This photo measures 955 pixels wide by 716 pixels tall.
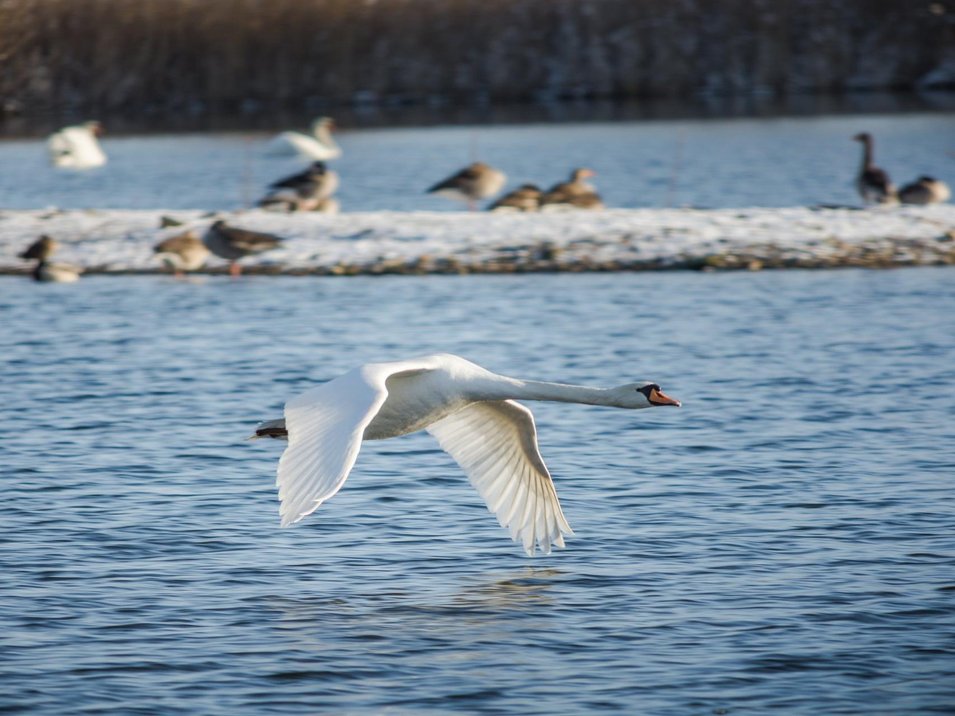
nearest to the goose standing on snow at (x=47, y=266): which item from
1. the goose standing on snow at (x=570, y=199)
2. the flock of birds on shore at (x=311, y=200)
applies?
the flock of birds on shore at (x=311, y=200)

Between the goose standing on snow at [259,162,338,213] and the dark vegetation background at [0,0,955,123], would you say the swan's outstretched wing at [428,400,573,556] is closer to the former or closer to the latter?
the goose standing on snow at [259,162,338,213]

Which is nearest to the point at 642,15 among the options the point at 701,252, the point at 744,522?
the point at 701,252

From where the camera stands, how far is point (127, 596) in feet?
28.5

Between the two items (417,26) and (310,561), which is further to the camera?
(417,26)

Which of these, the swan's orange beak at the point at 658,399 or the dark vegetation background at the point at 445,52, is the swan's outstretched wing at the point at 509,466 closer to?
the swan's orange beak at the point at 658,399

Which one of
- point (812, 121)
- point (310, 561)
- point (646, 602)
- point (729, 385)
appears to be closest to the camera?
point (646, 602)

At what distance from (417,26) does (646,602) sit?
59716mm

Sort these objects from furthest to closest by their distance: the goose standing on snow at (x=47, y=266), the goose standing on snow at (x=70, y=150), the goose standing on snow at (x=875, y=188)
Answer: the goose standing on snow at (x=70, y=150) → the goose standing on snow at (x=875, y=188) → the goose standing on snow at (x=47, y=266)

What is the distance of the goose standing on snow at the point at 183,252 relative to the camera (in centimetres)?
2094

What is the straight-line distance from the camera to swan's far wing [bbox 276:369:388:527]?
6.99 m

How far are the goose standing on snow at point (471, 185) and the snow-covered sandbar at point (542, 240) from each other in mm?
2556

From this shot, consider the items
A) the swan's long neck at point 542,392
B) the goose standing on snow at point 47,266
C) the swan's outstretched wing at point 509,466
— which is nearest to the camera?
the swan's long neck at point 542,392

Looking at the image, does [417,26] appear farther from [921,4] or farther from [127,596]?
[127,596]

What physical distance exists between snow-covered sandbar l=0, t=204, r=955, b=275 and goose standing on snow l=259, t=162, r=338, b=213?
1497 millimetres
